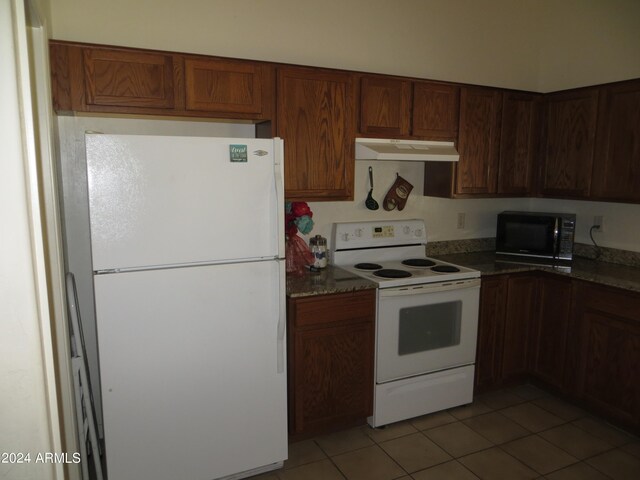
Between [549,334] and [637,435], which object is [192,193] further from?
[637,435]

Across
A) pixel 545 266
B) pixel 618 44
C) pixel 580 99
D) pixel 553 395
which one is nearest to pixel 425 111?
pixel 580 99

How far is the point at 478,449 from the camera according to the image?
258 centimetres

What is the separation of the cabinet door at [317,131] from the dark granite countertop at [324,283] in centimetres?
47

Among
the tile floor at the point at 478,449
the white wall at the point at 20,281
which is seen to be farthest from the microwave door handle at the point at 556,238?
the white wall at the point at 20,281

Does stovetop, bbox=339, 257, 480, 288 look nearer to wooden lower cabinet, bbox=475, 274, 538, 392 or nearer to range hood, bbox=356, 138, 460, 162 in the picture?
wooden lower cabinet, bbox=475, 274, 538, 392

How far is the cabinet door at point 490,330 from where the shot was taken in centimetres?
300

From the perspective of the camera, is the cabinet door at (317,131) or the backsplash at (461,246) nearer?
the cabinet door at (317,131)

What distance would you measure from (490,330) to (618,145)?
1430 mm

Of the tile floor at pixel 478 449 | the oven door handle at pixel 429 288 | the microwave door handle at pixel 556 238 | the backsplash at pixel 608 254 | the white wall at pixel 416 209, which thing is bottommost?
the tile floor at pixel 478 449

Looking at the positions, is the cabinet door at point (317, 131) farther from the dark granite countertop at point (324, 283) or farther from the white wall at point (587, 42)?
the white wall at point (587, 42)

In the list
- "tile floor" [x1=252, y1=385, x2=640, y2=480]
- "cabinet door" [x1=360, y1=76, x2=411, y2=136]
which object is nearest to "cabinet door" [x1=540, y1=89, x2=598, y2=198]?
"cabinet door" [x1=360, y1=76, x2=411, y2=136]

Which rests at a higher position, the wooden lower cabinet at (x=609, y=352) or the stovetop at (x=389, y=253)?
the stovetop at (x=389, y=253)

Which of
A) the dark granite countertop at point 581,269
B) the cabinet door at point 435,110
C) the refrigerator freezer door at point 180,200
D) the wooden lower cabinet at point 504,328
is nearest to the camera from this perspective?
the refrigerator freezer door at point 180,200

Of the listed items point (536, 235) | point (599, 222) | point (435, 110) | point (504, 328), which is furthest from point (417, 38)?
point (504, 328)
